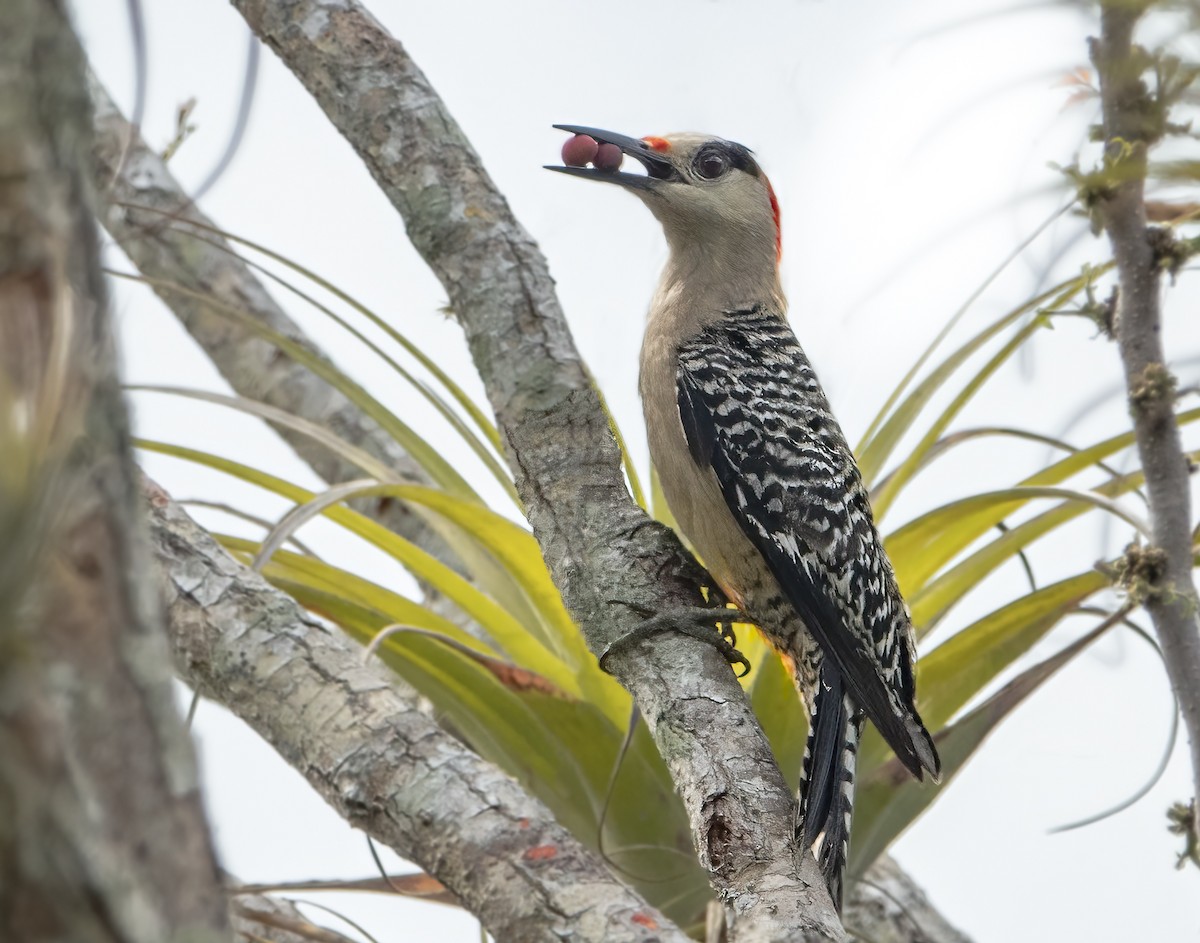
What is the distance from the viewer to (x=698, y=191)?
427 centimetres

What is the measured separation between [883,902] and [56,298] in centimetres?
376

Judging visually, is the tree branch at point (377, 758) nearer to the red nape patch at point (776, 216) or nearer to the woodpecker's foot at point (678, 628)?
the woodpecker's foot at point (678, 628)

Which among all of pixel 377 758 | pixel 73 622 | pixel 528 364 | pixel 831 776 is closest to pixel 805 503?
pixel 831 776

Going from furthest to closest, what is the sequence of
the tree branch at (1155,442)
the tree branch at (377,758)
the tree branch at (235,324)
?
the tree branch at (235,324) < the tree branch at (1155,442) < the tree branch at (377,758)

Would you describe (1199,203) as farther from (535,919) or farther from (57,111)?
(57,111)

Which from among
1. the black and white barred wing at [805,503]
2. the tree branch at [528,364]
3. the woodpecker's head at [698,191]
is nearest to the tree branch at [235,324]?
the woodpecker's head at [698,191]

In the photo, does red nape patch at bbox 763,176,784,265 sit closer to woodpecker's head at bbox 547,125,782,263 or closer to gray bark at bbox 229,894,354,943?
woodpecker's head at bbox 547,125,782,263

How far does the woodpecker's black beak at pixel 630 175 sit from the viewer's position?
12.8 feet

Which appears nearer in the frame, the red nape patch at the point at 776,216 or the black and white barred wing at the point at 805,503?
the black and white barred wing at the point at 805,503

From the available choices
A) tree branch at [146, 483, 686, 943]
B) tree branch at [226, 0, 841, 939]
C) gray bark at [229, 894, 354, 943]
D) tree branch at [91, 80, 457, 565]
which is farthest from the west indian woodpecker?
tree branch at [91, 80, 457, 565]

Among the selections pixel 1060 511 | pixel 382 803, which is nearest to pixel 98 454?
pixel 382 803

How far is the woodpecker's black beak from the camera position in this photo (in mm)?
3904

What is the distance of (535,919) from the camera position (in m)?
1.92

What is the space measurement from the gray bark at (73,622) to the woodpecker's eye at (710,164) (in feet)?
11.5
